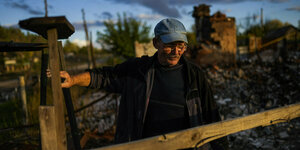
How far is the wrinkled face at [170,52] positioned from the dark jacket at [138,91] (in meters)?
0.13

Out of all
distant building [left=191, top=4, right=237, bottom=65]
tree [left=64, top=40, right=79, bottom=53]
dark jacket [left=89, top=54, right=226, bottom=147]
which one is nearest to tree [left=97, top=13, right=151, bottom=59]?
distant building [left=191, top=4, right=237, bottom=65]

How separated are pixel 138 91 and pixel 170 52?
17.9 inches

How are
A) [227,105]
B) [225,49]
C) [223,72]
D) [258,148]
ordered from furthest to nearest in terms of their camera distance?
[225,49], [223,72], [227,105], [258,148]

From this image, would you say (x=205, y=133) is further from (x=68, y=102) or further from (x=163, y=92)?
(x=68, y=102)

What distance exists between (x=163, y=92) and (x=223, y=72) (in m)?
7.06

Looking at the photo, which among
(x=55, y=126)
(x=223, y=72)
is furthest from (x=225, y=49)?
(x=55, y=126)

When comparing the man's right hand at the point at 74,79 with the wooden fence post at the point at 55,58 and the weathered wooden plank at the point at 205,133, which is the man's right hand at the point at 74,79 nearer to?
the wooden fence post at the point at 55,58

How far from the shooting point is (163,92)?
1790 mm

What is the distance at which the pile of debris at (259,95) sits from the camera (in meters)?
3.92

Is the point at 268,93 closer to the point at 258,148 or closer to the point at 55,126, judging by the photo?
the point at 258,148

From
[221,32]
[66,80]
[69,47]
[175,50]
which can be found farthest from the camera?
[69,47]

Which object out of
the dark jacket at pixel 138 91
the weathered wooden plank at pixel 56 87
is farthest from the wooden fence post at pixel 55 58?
the dark jacket at pixel 138 91

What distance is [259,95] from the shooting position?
235 inches

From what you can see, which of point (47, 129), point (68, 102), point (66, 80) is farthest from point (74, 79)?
point (47, 129)
